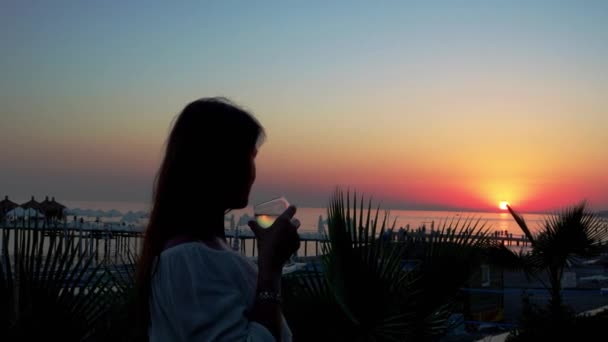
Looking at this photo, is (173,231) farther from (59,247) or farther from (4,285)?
(4,285)

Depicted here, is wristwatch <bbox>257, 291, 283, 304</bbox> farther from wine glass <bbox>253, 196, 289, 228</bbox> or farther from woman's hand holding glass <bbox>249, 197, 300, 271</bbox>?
wine glass <bbox>253, 196, 289, 228</bbox>

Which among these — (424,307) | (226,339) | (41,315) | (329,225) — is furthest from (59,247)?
(424,307)

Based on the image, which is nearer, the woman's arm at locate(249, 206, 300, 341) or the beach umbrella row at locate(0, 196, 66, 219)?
the woman's arm at locate(249, 206, 300, 341)

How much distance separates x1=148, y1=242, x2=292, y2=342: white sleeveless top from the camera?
119 cm

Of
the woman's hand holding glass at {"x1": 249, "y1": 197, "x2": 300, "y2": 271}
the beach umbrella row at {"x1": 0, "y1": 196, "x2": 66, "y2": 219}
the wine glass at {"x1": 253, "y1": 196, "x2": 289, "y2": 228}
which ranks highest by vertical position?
the wine glass at {"x1": 253, "y1": 196, "x2": 289, "y2": 228}

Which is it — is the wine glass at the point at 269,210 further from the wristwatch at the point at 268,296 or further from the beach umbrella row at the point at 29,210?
the beach umbrella row at the point at 29,210

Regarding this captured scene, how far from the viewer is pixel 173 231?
133 centimetres

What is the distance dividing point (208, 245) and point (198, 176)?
14 centimetres

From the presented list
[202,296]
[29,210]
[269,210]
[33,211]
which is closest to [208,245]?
[202,296]

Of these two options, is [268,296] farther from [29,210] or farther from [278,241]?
[29,210]

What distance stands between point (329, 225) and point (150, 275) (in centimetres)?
204

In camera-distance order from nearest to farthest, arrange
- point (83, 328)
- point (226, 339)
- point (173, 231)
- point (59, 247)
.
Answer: point (226, 339), point (173, 231), point (59, 247), point (83, 328)

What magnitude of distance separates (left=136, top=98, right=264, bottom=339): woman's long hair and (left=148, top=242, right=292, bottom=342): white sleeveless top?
0.24ft

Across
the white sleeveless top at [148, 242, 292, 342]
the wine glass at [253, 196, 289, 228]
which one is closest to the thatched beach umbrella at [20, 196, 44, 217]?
the wine glass at [253, 196, 289, 228]
